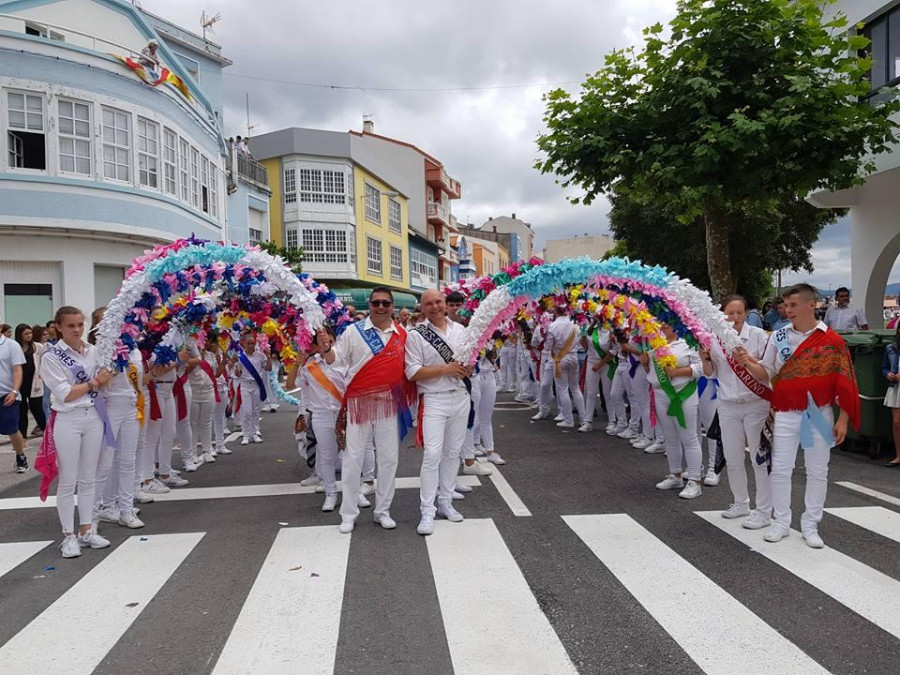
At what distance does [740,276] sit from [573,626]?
87.0 feet

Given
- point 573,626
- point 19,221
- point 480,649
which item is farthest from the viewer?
point 19,221

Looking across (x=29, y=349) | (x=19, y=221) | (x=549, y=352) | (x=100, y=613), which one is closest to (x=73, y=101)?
(x=19, y=221)

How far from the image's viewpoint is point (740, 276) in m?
27.4

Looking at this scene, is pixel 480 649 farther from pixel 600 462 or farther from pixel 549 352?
pixel 549 352

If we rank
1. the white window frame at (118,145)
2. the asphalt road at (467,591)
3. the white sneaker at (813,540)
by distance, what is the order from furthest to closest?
the white window frame at (118,145) < the white sneaker at (813,540) < the asphalt road at (467,591)

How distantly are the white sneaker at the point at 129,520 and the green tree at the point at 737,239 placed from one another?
21.1 meters

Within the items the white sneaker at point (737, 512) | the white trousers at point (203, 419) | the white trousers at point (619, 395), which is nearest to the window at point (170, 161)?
the white trousers at point (203, 419)

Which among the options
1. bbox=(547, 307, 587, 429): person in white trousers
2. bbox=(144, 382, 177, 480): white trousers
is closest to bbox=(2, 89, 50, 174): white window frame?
bbox=(144, 382, 177, 480): white trousers

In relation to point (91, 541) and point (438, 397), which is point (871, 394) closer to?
A: point (438, 397)

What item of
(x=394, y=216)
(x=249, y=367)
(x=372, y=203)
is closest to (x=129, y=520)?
(x=249, y=367)

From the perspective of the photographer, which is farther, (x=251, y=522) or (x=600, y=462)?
(x=600, y=462)

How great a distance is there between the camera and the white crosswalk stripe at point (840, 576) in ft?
12.8

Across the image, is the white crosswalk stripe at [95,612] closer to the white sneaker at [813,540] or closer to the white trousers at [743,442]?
the white trousers at [743,442]

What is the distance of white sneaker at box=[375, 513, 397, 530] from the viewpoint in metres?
5.67
